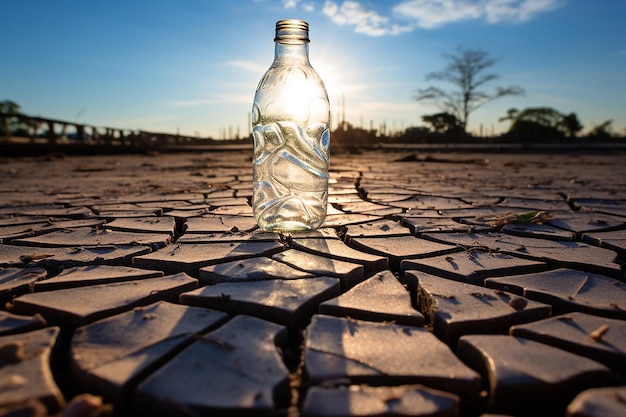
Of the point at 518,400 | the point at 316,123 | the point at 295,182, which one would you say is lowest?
the point at 518,400

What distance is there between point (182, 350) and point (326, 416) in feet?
1.02

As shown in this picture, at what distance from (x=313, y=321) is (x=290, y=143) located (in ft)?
3.18

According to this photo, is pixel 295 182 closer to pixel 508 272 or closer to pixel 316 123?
pixel 316 123

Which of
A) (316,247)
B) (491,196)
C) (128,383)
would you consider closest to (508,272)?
(316,247)

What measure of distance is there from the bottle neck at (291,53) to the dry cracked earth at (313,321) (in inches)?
25.9

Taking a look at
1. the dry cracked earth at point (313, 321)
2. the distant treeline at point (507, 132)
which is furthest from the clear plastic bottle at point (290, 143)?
the distant treeline at point (507, 132)

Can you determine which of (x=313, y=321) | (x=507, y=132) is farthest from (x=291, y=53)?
(x=507, y=132)

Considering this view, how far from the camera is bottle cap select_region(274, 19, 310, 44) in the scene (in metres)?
1.48

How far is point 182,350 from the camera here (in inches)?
30.2

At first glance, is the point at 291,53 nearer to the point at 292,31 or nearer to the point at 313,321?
the point at 292,31

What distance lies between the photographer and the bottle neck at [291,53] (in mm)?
1544

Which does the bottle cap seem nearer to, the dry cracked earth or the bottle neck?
the bottle neck

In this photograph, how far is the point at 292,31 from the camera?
4.92ft

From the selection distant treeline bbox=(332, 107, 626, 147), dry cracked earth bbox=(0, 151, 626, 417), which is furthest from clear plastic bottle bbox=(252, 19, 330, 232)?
distant treeline bbox=(332, 107, 626, 147)
